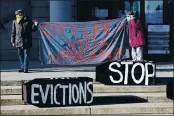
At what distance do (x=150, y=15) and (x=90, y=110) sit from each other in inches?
327

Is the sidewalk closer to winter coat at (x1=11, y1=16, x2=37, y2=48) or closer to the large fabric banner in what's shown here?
the large fabric banner

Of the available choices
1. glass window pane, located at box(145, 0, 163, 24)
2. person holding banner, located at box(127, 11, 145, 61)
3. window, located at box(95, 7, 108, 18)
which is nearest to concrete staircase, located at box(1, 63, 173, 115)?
person holding banner, located at box(127, 11, 145, 61)

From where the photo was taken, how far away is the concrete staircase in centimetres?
889

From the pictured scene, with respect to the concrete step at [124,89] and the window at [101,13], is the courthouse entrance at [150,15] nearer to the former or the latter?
the window at [101,13]

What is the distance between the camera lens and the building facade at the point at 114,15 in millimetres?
16453

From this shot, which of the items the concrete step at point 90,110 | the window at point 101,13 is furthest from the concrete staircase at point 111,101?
the window at point 101,13

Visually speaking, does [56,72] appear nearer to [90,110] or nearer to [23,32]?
[23,32]

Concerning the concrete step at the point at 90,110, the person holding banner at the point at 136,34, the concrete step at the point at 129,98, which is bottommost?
the concrete step at the point at 90,110

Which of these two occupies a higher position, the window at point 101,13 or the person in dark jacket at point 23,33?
the window at point 101,13

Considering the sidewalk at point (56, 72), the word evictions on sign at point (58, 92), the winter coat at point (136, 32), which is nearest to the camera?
the word evictions on sign at point (58, 92)

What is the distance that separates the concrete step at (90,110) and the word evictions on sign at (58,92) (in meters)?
0.18

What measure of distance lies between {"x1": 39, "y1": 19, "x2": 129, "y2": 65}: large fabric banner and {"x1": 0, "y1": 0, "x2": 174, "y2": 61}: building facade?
153 inches

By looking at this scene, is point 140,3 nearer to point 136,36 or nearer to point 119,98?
point 136,36

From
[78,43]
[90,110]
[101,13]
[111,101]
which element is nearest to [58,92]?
[90,110]
